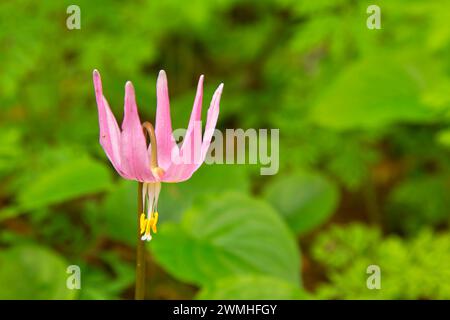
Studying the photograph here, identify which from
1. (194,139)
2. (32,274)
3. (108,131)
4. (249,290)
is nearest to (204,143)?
(194,139)

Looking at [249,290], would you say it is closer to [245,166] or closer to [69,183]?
[69,183]

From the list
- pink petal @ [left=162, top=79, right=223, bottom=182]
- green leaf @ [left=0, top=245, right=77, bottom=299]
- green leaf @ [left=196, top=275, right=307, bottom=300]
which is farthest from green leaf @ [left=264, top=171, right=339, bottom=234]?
pink petal @ [left=162, top=79, right=223, bottom=182]

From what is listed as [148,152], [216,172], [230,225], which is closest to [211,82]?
[216,172]

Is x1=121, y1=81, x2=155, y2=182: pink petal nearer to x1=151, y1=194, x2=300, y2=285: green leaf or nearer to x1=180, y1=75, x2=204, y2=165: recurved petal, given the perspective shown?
x1=180, y1=75, x2=204, y2=165: recurved petal

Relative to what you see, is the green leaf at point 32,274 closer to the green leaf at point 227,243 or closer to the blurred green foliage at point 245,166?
the blurred green foliage at point 245,166

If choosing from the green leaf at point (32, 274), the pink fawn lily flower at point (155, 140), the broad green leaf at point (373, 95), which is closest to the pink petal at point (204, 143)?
the pink fawn lily flower at point (155, 140)

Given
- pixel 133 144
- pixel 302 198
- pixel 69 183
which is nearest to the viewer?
pixel 133 144
